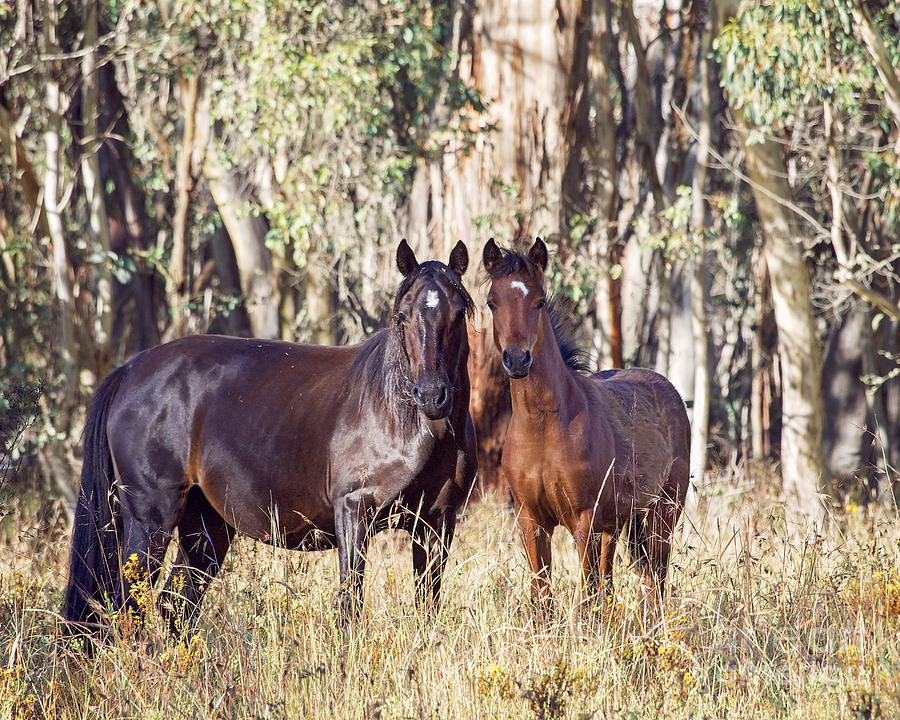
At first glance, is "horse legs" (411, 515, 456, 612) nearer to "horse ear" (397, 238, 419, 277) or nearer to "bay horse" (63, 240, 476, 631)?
"bay horse" (63, 240, 476, 631)

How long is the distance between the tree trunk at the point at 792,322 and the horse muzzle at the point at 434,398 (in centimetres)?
690

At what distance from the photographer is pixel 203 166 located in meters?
12.7

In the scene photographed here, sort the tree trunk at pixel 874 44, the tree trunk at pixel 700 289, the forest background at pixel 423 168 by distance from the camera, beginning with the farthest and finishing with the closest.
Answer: the tree trunk at pixel 700 289, the forest background at pixel 423 168, the tree trunk at pixel 874 44

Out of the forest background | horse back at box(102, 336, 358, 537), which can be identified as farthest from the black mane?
the forest background

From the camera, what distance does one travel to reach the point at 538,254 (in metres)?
5.39

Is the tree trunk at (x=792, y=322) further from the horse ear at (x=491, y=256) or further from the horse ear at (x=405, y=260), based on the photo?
the horse ear at (x=405, y=260)

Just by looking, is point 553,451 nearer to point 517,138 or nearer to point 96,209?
point 517,138

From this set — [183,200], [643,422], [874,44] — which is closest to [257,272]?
[183,200]

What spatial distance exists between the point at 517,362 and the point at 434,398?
1.48 feet

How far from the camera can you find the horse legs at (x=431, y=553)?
5020mm

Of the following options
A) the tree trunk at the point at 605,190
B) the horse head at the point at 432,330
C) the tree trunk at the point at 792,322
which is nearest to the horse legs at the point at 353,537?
the horse head at the point at 432,330

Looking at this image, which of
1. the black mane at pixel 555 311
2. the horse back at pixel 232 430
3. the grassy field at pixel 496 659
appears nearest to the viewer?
the grassy field at pixel 496 659

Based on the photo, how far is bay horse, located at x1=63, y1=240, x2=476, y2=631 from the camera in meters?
5.06

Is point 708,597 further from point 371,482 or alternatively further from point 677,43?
point 677,43
